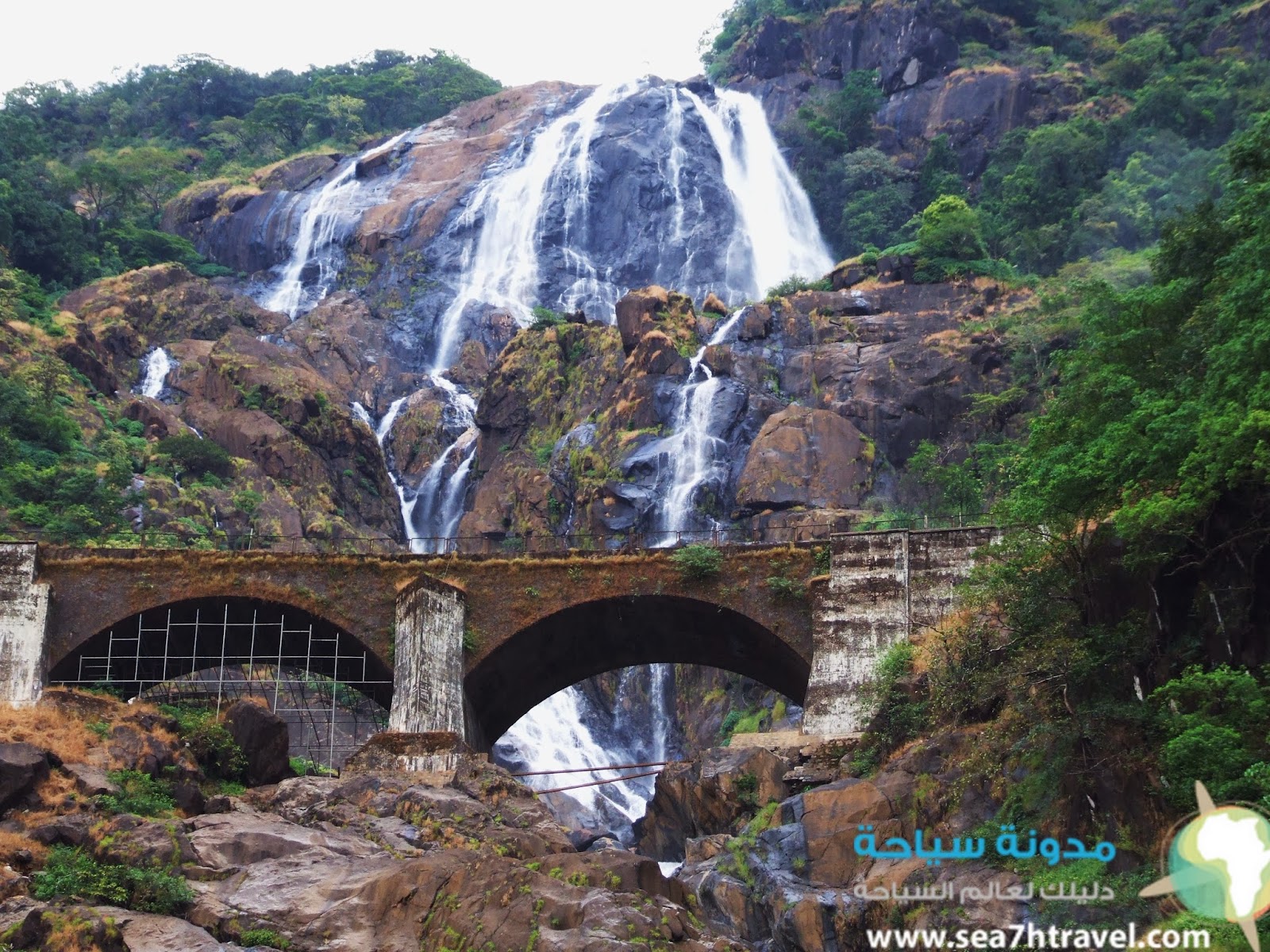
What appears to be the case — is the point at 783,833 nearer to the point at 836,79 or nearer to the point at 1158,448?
the point at 1158,448

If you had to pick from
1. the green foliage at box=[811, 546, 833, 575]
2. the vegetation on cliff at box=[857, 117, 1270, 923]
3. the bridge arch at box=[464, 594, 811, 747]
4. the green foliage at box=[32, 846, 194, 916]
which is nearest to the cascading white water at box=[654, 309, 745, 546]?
the bridge arch at box=[464, 594, 811, 747]

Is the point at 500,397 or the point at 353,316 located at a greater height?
the point at 353,316

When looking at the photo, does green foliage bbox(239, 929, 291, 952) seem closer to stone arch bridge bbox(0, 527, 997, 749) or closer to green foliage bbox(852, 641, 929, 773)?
stone arch bridge bbox(0, 527, 997, 749)

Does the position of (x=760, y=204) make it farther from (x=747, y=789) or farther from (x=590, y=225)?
(x=747, y=789)

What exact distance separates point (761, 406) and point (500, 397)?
12500 millimetres

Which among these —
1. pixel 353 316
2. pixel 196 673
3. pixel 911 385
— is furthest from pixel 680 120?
pixel 196 673

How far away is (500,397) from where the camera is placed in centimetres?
6506

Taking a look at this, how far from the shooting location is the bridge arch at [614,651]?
36844 millimetres

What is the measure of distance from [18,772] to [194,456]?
31379 millimetres

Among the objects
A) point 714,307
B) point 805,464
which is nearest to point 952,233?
point 714,307

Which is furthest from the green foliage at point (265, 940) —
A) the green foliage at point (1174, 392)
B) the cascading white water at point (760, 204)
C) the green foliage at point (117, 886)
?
the cascading white water at point (760, 204)

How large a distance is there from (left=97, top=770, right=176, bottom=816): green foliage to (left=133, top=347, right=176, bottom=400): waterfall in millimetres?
37950

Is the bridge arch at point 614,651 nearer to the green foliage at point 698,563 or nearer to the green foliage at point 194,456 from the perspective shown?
the green foliage at point 698,563

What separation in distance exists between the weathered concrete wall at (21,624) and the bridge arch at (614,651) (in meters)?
9.92
